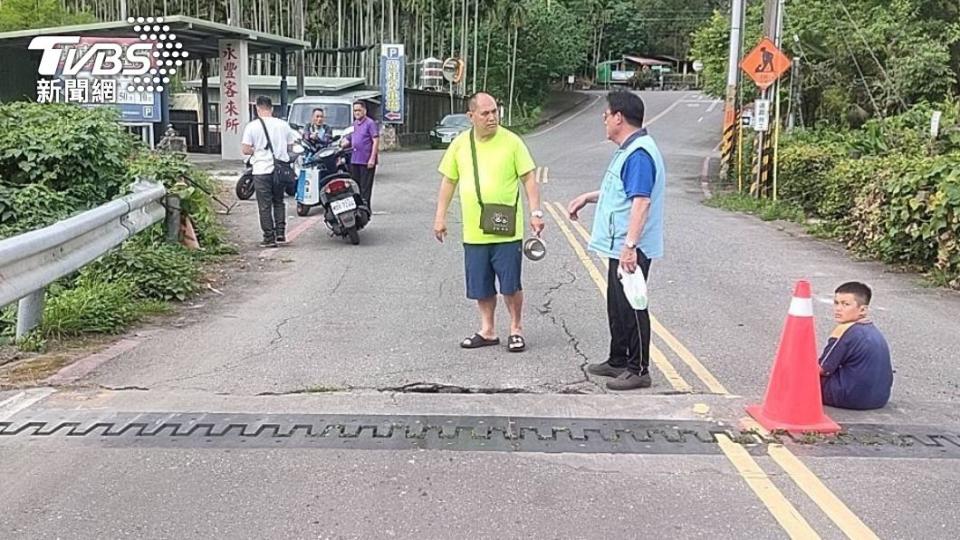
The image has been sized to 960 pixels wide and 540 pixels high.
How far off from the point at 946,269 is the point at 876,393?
550 centimetres

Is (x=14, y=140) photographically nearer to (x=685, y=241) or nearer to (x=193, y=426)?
(x=193, y=426)

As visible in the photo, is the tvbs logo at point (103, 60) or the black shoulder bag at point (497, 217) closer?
the black shoulder bag at point (497, 217)

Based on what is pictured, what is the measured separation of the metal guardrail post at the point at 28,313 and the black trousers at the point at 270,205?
15.0ft

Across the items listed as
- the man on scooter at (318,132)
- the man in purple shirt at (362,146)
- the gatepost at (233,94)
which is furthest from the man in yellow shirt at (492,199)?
the gatepost at (233,94)

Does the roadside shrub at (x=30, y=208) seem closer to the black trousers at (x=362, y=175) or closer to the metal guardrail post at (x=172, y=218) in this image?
the metal guardrail post at (x=172, y=218)

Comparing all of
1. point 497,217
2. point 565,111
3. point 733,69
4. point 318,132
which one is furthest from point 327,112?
point 565,111

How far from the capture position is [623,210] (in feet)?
19.7

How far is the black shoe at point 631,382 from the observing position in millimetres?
6091

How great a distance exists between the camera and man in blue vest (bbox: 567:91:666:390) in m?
5.83

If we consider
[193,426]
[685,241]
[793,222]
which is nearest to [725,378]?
[193,426]

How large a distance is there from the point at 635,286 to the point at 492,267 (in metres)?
1.40

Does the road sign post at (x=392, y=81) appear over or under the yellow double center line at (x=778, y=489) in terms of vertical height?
over

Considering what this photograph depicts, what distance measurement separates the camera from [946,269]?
34.3 feet

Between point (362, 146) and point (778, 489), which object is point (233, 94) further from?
point (778, 489)
